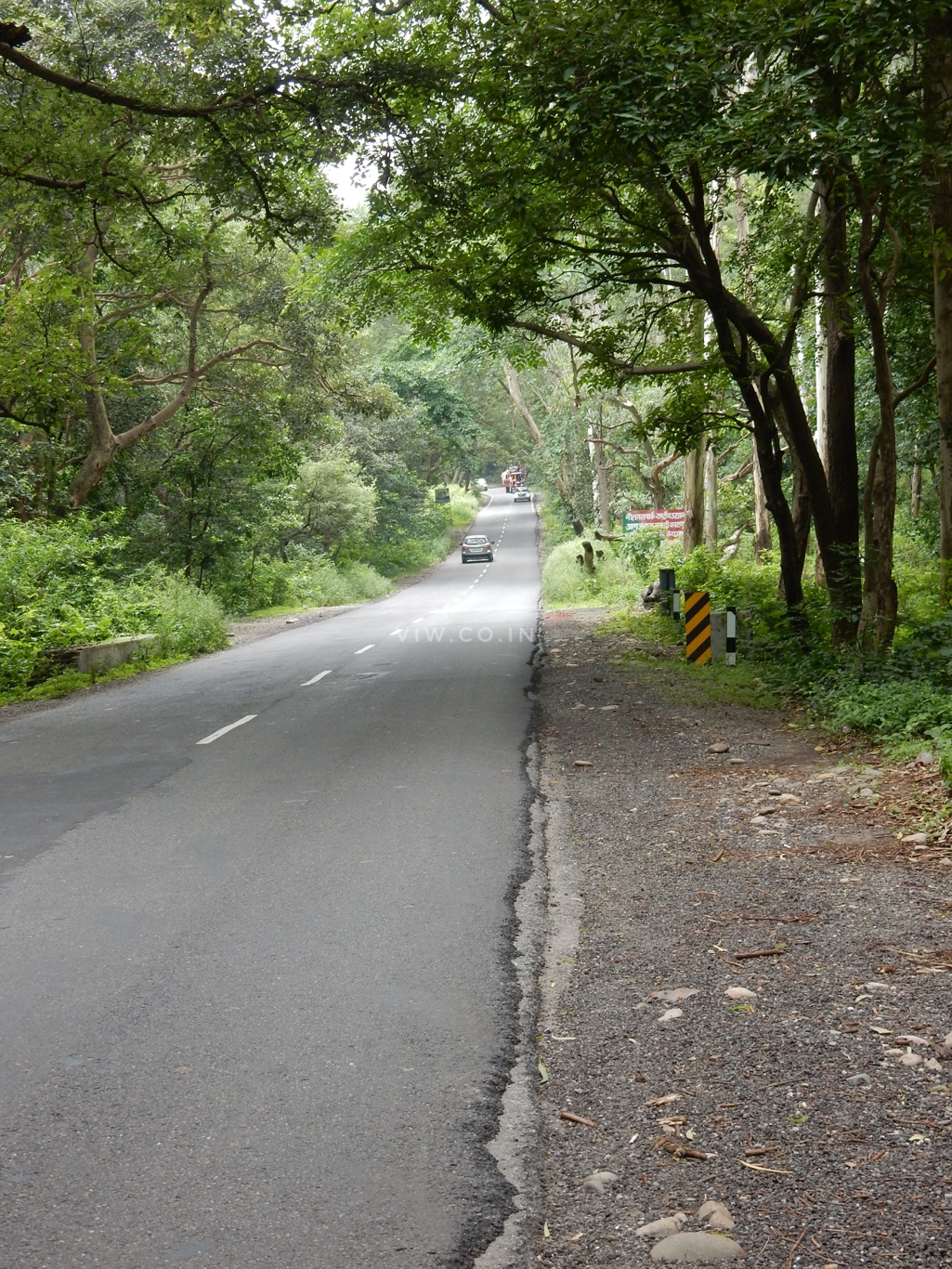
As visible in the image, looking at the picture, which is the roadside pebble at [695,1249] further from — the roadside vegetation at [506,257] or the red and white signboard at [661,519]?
the red and white signboard at [661,519]

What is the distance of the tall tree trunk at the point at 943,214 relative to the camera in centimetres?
1027

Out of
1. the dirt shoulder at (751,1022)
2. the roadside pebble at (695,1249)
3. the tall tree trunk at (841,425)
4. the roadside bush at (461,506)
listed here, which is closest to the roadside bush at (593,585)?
the tall tree trunk at (841,425)

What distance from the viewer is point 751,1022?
4.74 meters

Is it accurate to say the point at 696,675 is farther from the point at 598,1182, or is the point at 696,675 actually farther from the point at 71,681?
the point at 598,1182

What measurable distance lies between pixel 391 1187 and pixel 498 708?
410 inches

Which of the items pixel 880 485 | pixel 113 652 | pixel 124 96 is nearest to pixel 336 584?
pixel 113 652

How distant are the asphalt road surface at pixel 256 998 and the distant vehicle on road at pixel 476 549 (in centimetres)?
5126

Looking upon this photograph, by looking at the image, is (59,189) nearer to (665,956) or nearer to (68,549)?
(68,549)

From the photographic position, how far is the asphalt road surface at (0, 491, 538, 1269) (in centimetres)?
349

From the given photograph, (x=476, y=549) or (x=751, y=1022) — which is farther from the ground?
(x=476, y=549)

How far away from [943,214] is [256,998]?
12.1 meters

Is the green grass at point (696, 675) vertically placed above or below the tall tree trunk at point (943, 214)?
below

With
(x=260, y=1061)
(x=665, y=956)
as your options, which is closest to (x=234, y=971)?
(x=260, y=1061)

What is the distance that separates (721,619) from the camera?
53.5ft
